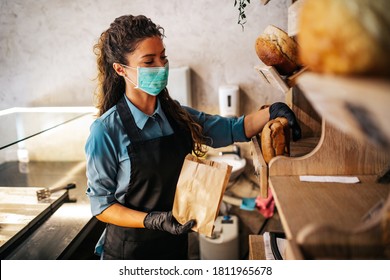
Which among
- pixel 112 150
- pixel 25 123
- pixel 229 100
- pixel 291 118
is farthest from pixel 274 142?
pixel 229 100

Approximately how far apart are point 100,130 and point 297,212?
2.79 ft

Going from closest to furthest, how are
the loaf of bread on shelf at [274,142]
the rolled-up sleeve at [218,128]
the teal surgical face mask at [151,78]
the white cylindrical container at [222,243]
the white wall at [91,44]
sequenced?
the loaf of bread on shelf at [274,142] < the teal surgical face mask at [151,78] < the rolled-up sleeve at [218,128] < the white wall at [91,44] < the white cylindrical container at [222,243]

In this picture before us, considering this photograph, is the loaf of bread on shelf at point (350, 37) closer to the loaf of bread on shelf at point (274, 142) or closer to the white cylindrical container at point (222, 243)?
the loaf of bread on shelf at point (274, 142)

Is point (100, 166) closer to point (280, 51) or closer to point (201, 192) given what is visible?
point (201, 192)

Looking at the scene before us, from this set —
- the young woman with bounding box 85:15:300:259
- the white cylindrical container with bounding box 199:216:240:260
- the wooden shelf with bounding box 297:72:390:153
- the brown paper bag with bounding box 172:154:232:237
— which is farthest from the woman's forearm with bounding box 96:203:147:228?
the white cylindrical container with bounding box 199:216:240:260

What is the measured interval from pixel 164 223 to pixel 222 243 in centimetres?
141

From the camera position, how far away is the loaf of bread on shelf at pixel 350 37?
1.33ft

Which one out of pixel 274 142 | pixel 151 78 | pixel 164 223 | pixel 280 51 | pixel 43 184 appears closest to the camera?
pixel 274 142

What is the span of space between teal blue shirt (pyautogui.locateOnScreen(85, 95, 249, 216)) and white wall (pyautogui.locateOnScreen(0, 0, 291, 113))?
3.68ft

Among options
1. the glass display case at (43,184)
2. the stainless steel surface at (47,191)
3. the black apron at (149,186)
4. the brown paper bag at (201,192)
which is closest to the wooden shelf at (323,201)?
the brown paper bag at (201,192)

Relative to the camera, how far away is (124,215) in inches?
52.5

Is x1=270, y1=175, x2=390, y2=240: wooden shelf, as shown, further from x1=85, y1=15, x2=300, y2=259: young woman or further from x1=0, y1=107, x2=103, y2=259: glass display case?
x1=0, y1=107, x2=103, y2=259: glass display case

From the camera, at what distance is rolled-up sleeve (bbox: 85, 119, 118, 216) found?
131 cm
